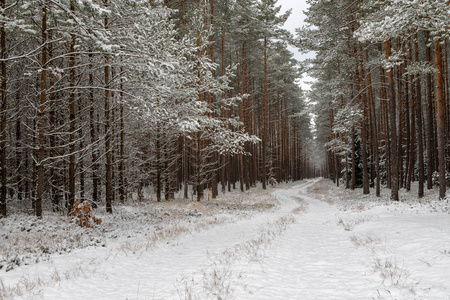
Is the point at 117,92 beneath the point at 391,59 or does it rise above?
beneath

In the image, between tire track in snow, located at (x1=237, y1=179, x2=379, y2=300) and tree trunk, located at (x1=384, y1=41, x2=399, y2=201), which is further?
tree trunk, located at (x1=384, y1=41, x2=399, y2=201)

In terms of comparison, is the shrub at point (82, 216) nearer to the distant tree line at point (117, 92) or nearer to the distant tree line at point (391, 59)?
the distant tree line at point (117, 92)

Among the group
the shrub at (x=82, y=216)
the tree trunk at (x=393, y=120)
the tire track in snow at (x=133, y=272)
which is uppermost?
the tree trunk at (x=393, y=120)

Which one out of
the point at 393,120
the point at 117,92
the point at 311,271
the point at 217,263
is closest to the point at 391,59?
the point at 393,120

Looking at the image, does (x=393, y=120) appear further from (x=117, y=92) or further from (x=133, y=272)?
(x=133, y=272)

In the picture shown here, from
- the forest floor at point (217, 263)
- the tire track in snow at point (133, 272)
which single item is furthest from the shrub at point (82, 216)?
the tire track in snow at point (133, 272)

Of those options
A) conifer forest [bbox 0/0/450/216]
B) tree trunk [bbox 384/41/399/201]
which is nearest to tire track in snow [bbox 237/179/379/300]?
conifer forest [bbox 0/0/450/216]

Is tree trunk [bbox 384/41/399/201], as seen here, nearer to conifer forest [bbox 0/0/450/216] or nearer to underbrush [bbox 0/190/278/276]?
conifer forest [bbox 0/0/450/216]

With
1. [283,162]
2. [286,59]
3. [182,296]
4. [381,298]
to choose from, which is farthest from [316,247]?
[283,162]

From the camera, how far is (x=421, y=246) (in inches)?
204

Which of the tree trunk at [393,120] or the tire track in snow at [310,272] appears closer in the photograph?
the tire track in snow at [310,272]

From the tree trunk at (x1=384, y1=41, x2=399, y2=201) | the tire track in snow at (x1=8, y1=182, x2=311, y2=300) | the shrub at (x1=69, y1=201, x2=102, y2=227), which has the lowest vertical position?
the tire track in snow at (x1=8, y1=182, x2=311, y2=300)

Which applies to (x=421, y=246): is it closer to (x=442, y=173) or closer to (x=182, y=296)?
(x=182, y=296)

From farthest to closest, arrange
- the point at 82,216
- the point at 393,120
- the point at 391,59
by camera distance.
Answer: the point at 393,120, the point at 391,59, the point at 82,216
